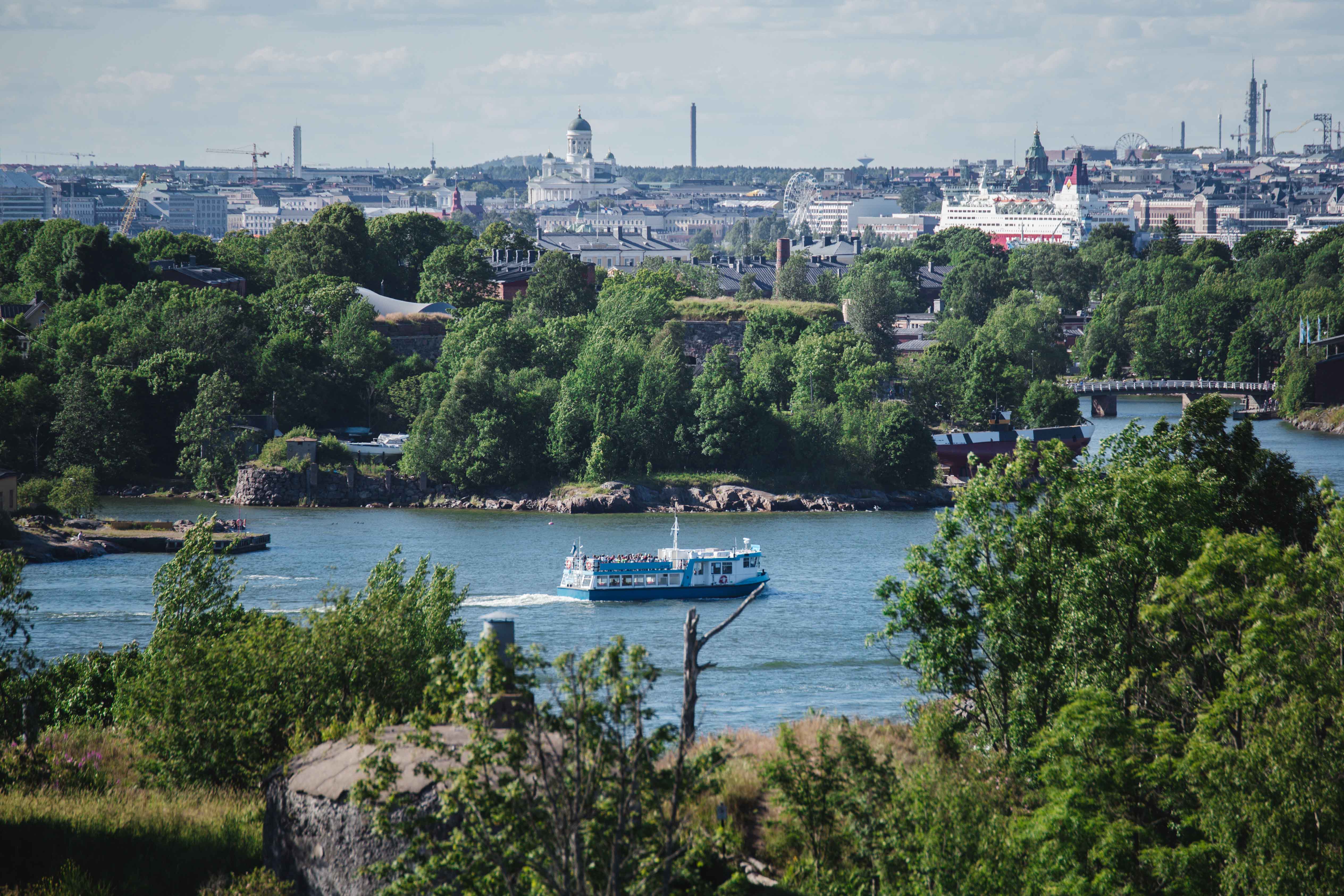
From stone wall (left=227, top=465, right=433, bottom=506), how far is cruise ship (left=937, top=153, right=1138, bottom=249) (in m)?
73.6

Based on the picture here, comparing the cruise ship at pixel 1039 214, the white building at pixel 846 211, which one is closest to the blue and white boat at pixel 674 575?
the cruise ship at pixel 1039 214

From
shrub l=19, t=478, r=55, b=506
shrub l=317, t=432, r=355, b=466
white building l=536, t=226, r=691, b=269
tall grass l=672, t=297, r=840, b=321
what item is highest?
white building l=536, t=226, r=691, b=269

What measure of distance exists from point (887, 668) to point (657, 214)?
141001 millimetres

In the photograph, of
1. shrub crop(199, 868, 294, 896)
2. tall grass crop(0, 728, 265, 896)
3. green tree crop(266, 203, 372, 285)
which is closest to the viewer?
shrub crop(199, 868, 294, 896)

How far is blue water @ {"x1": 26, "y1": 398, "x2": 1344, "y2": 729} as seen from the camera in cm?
1928

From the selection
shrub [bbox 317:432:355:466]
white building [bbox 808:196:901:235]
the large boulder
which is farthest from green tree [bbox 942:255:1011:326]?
white building [bbox 808:196:901:235]

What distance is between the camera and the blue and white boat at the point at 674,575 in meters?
25.4

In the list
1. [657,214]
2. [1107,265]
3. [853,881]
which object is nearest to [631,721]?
[853,881]

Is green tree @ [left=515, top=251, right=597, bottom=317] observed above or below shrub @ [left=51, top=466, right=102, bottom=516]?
above

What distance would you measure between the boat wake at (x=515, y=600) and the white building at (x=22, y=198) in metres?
97.3

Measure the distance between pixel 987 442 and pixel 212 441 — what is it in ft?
58.5

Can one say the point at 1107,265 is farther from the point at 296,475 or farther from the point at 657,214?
the point at 657,214

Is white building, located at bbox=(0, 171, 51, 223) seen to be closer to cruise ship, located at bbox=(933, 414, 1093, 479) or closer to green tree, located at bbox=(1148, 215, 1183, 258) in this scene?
green tree, located at bbox=(1148, 215, 1183, 258)

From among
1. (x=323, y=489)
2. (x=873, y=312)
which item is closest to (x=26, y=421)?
(x=323, y=489)
